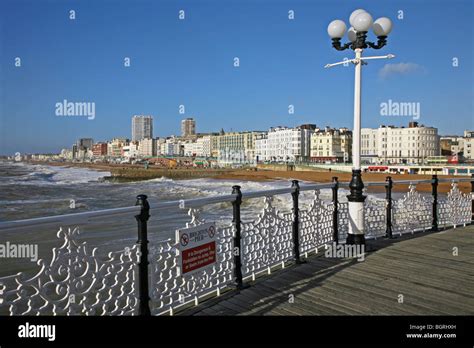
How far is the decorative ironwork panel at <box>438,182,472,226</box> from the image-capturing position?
9.16 m

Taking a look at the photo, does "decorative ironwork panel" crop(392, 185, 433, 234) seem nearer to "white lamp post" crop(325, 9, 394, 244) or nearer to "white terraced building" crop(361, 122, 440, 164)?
"white lamp post" crop(325, 9, 394, 244)

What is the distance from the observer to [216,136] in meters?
183

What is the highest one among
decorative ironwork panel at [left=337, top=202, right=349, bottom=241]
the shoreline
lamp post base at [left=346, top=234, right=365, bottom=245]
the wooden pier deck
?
decorative ironwork panel at [left=337, top=202, right=349, bottom=241]

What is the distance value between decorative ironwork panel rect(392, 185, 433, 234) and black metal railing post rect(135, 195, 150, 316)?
6.14m

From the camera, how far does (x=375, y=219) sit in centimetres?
772

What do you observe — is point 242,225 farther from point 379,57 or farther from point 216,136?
point 216,136

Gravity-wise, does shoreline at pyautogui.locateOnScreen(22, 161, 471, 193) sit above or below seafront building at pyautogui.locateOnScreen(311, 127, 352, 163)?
below

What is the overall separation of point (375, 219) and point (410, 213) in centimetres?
118

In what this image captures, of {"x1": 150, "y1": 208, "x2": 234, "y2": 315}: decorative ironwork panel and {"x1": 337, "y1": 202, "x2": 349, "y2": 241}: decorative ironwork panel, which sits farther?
{"x1": 337, "y1": 202, "x2": 349, "y2": 241}: decorative ironwork panel

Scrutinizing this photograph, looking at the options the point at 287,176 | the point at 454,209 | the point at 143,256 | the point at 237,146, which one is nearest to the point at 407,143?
the point at 237,146

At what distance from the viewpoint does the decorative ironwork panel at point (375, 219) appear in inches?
296

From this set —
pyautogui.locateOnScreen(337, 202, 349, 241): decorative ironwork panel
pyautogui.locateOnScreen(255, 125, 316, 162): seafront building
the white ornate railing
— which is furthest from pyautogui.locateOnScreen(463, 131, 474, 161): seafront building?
pyautogui.locateOnScreen(337, 202, 349, 241): decorative ironwork panel

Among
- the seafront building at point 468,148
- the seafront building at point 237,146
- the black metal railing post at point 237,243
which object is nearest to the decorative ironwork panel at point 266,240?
the black metal railing post at point 237,243

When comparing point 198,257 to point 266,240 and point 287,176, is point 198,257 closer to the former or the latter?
point 266,240
